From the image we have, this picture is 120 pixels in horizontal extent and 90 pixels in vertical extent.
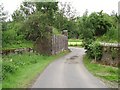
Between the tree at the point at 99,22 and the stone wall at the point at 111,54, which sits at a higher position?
the tree at the point at 99,22

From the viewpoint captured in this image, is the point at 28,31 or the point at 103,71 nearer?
the point at 103,71

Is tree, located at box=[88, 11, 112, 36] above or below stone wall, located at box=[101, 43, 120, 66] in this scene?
above

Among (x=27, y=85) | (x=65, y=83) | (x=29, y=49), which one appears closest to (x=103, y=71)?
(x=65, y=83)

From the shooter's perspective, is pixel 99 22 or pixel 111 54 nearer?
pixel 111 54

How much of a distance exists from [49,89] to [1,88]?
277 centimetres

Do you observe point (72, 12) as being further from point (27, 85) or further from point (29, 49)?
point (27, 85)

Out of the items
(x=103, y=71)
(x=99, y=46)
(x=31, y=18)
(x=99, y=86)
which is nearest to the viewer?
(x=99, y=86)

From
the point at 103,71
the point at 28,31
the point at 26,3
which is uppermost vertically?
the point at 26,3

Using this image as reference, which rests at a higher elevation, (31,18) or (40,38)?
(31,18)

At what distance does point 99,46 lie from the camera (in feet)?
126

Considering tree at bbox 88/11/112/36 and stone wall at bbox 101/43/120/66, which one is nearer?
stone wall at bbox 101/43/120/66

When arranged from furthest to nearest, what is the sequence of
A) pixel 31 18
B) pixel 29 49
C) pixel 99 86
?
pixel 31 18
pixel 29 49
pixel 99 86

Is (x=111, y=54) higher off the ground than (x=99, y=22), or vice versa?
(x=99, y=22)

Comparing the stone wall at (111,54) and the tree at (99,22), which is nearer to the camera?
the stone wall at (111,54)
